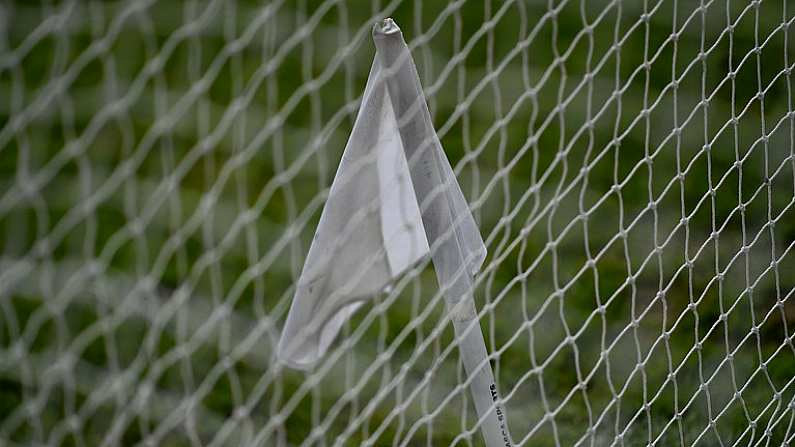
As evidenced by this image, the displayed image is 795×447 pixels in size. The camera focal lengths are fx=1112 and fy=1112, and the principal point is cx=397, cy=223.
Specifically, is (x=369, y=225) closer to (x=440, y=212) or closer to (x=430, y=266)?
(x=440, y=212)

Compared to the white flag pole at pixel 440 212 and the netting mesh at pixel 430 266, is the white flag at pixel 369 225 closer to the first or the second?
the white flag pole at pixel 440 212

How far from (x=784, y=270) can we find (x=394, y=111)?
87 cm

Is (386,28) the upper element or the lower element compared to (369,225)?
upper

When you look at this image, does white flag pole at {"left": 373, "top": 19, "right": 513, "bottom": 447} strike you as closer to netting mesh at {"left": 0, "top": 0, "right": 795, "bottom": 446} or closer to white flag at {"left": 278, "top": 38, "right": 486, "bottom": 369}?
white flag at {"left": 278, "top": 38, "right": 486, "bottom": 369}

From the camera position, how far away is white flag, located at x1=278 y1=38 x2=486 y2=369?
106 centimetres

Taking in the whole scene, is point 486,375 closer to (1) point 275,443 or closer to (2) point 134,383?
(1) point 275,443

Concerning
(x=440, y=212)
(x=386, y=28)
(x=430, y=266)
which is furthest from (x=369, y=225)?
(x=430, y=266)

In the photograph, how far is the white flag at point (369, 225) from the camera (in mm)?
1059

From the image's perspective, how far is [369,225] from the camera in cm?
111

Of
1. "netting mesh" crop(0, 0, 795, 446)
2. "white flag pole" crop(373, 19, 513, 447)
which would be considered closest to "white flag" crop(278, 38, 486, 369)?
"white flag pole" crop(373, 19, 513, 447)

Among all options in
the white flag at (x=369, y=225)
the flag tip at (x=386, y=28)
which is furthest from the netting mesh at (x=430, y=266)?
the flag tip at (x=386, y=28)

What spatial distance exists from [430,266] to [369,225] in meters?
0.72

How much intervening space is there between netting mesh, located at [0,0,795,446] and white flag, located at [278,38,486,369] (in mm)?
177

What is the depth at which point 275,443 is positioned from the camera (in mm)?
1577
